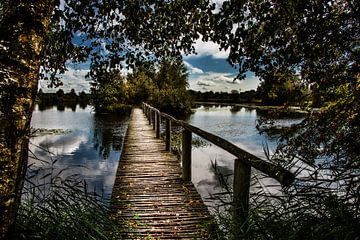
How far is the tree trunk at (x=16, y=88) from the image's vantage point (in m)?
1.81

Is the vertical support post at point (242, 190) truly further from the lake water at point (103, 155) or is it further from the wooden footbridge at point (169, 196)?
the lake water at point (103, 155)

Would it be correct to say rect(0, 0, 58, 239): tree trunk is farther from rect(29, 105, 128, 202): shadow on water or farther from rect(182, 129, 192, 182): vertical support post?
rect(29, 105, 128, 202): shadow on water

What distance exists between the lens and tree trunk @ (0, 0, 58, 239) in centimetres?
181

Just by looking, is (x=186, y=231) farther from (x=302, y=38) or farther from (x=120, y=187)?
(x=302, y=38)

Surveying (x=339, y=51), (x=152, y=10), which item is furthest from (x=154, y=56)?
(x=339, y=51)

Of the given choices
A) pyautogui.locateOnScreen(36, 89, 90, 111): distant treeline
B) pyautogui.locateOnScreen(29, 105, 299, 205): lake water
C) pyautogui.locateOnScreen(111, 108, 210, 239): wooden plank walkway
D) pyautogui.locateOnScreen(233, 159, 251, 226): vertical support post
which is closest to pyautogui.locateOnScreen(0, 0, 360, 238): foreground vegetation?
pyautogui.locateOnScreen(233, 159, 251, 226): vertical support post

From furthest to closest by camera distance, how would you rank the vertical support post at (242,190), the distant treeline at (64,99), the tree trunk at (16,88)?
the distant treeline at (64,99) < the vertical support post at (242,190) < the tree trunk at (16,88)

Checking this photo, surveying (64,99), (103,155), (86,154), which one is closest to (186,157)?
(103,155)

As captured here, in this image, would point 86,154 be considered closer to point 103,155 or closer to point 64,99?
point 103,155

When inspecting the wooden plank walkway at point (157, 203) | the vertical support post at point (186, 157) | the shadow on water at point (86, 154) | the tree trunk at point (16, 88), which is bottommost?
the shadow on water at point (86, 154)

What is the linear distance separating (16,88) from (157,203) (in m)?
2.96

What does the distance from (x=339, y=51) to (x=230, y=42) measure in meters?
1.53

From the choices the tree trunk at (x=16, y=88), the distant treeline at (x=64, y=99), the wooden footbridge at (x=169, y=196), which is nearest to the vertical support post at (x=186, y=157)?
the wooden footbridge at (x=169, y=196)

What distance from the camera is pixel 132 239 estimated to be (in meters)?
3.10
